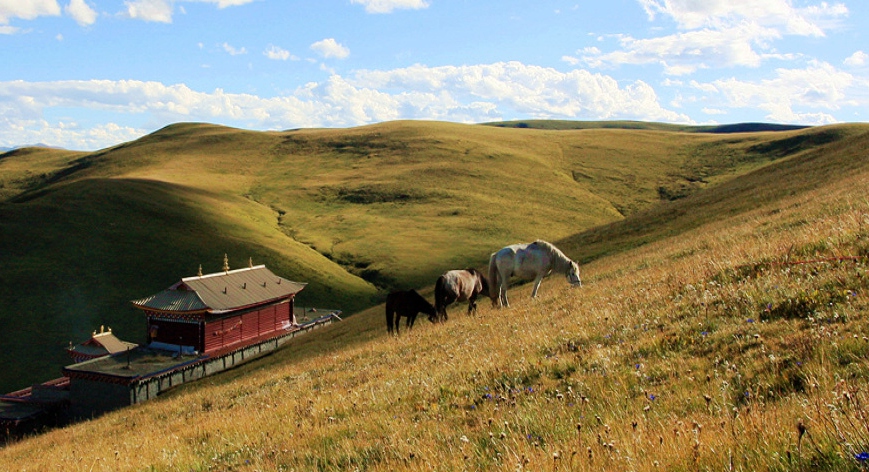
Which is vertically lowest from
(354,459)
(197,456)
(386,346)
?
(386,346)

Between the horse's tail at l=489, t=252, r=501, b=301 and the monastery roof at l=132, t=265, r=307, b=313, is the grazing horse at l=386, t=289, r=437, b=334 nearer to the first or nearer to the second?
the horse's tail at l=489, t=252, r=501, b=301

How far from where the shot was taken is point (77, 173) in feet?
565

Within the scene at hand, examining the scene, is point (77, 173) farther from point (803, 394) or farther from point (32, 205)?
point (803, 394)

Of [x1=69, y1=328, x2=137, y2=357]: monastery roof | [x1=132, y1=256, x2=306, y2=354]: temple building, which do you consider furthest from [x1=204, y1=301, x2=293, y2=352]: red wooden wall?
[x1=69, y1=328, x2=137, y2=357]: monastery roof

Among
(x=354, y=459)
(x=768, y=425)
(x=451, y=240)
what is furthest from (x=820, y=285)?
(x=451, y=240)

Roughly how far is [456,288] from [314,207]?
107 metres

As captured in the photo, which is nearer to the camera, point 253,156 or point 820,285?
point 820,285

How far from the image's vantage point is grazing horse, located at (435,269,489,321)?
27.0 metres

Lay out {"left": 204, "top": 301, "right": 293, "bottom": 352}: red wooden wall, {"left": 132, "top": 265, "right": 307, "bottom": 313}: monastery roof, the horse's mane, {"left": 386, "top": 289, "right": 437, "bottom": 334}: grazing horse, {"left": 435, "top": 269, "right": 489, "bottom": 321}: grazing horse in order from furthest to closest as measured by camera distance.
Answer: {"left": 204, "top": 301, "right": 293, "bottom": 352}: red wooden wall, {"left": 132, "top": 265, "right": 307, "bottom": 313}: monastery roof, {"left": 386, "top": 289, "right": 437, "bottom": 334}: grazing horse, {"left": 435, "top": 269, "right": 489, "bottom": 321}: grazing horse, the horse's mane

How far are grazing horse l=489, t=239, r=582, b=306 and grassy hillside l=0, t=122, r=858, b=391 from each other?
5063 centimetres

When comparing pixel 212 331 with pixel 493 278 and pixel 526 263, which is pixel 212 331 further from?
pixel 526 263

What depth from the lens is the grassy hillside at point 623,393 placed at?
473 cm

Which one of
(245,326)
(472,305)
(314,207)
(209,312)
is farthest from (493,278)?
(314,207)

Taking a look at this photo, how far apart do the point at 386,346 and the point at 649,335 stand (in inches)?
474
